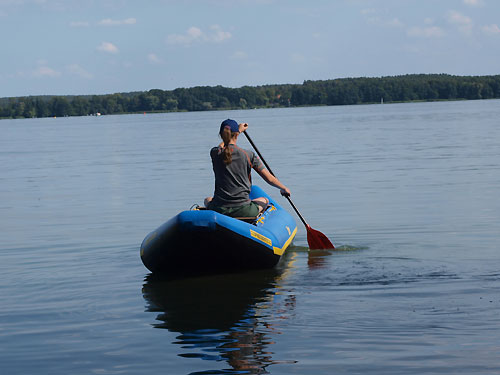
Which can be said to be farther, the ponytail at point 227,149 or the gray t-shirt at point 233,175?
the gray t-shirt at point 233,175

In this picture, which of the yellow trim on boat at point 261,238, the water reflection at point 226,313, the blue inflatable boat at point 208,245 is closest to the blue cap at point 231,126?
the blue inflatable boat at point 208,245

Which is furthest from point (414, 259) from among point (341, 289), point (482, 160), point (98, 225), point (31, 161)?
point (31, 161)

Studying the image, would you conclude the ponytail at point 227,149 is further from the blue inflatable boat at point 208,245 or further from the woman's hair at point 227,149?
the blue inflatable boat at point 208,245

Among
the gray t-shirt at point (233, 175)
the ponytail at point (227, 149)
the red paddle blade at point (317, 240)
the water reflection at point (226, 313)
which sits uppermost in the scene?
the ponytail at point (227, 149)

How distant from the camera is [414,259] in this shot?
33.0ft

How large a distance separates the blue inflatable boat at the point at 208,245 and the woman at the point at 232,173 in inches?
10.0

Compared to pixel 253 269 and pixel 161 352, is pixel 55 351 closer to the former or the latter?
pixel 161 352

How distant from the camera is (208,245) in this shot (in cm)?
911

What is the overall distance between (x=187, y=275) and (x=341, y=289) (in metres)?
2.10

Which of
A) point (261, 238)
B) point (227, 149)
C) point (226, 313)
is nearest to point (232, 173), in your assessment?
point (227, 149)

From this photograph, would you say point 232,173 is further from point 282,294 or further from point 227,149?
point 282,294

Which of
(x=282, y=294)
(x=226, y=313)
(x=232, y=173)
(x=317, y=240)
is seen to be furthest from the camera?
(x=317, y=240)

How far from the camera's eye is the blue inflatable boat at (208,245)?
8914 mm

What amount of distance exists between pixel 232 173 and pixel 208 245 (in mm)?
944
